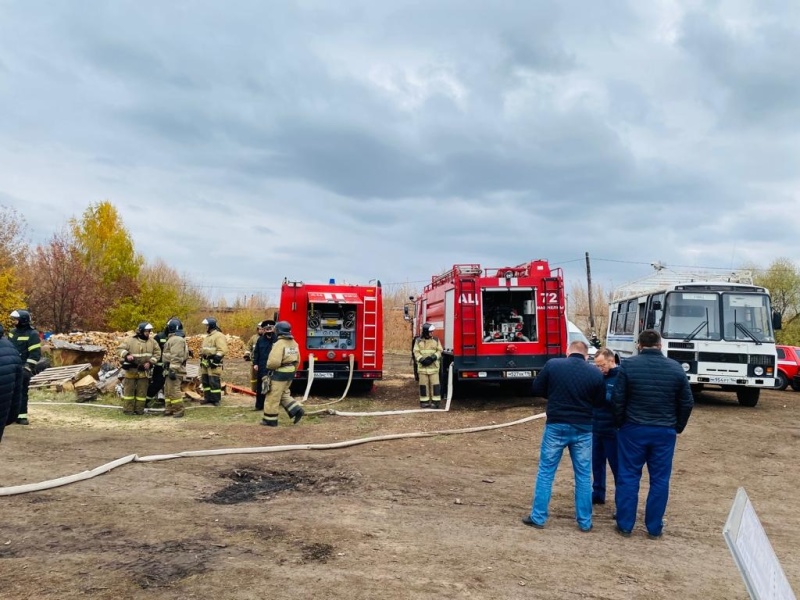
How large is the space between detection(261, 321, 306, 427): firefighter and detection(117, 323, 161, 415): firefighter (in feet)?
8.68

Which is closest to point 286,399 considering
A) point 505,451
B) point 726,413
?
point 505,451

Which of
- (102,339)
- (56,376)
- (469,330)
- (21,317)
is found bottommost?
(56,376)

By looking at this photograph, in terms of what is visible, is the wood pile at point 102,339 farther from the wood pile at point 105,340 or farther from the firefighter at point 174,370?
the firefighter at point 174,370

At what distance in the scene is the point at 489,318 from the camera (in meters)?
13.2

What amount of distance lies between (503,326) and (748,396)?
5663mm

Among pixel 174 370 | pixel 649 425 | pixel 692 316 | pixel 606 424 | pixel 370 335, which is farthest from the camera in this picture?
pixel 370 335

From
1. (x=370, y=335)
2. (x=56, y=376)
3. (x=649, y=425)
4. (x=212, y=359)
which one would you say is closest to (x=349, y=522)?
(x=649, y=425)

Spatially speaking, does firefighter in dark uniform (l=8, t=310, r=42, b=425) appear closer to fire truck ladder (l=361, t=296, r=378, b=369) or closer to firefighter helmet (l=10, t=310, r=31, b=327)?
firefighter helmet (l=10, t=310, r=31, b=327)

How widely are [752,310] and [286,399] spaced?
943 centimetres

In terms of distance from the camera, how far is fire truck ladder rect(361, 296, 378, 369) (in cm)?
1373

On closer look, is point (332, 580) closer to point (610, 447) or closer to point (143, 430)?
point (610, 447)

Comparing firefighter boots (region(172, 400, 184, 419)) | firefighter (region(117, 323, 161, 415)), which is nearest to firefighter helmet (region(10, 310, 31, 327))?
firefighter (region(117, 323, 161, 415))

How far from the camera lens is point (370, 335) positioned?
45.0ft

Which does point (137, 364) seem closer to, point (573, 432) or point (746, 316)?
point (573, 432)
